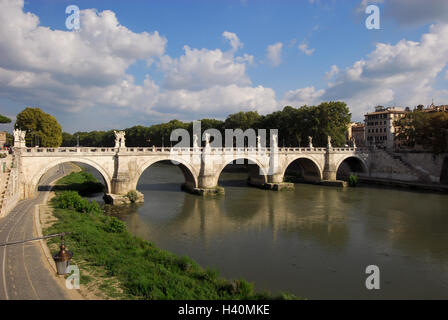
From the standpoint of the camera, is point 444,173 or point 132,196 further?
point 444,173

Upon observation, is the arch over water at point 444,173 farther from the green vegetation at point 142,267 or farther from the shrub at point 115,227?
the shrub at point 115,227

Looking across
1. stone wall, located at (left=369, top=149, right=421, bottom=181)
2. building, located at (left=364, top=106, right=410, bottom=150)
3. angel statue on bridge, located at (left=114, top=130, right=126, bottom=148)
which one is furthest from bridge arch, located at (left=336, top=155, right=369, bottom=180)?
angel statue on bridge, located at (left=114, top=130, right=126, bottom=148)

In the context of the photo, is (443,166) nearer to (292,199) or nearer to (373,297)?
(292,199)

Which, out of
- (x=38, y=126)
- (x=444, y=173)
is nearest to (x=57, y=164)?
(x=38, y=126)

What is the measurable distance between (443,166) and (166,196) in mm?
34102

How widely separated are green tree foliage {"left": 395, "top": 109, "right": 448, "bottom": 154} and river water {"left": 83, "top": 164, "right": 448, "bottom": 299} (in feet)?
28.9

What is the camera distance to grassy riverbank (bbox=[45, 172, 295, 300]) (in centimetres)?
984

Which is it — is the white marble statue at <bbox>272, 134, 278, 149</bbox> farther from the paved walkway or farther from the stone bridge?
the paved walkway

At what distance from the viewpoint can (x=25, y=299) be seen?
8234 millimetres

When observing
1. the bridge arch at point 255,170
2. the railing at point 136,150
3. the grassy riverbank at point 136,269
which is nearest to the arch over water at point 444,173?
the railing at point 136,150

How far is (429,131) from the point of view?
3847 centimetres

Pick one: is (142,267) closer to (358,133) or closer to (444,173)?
(444,173)

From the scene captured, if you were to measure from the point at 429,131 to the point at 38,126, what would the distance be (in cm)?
5008
